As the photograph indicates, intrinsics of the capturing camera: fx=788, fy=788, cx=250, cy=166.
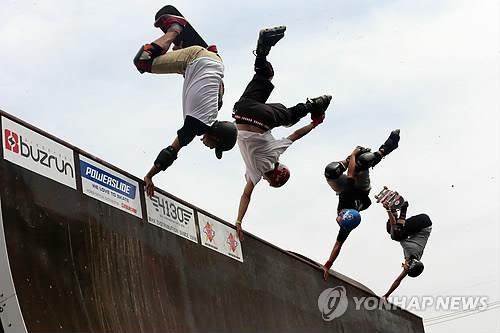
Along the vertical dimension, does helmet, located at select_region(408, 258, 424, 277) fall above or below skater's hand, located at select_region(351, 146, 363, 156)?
below

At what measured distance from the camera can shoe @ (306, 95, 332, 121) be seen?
1038cm

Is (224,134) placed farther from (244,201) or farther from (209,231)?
(244,201)

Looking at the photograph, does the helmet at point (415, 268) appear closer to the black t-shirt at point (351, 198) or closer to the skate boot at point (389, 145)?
the black t-shirt at point (351, 198)

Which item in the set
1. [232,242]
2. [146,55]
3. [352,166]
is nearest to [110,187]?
[146,55]

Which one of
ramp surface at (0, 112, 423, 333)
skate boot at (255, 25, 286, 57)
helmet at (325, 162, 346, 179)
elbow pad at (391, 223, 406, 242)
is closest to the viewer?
ramp surface at (0, 112, 423, 333)

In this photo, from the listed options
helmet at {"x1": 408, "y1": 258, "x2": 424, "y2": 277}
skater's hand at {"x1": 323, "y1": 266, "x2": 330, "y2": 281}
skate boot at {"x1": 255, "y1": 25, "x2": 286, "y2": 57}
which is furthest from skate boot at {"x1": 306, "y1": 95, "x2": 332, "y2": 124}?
helmet at {"x1": 408, "y1": 258, "x2": 424, "y2": 277}

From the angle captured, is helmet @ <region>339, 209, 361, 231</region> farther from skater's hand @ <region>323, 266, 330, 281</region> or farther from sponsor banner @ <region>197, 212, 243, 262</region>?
sponsor banner @ <region>197, 212, 243, 262</region>

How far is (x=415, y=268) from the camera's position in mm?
12789

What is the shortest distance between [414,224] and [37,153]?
7870mm

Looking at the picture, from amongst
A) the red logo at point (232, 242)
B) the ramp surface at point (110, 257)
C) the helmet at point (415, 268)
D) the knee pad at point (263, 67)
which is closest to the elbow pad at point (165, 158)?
the ramp surface at point (110, 257)

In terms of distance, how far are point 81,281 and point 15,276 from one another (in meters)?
0.79

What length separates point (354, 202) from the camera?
1165cm

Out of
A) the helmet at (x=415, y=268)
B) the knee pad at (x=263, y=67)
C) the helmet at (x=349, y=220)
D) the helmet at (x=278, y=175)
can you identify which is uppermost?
the knee pad at (x=263, y=67)

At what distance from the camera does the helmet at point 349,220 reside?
438 inches
